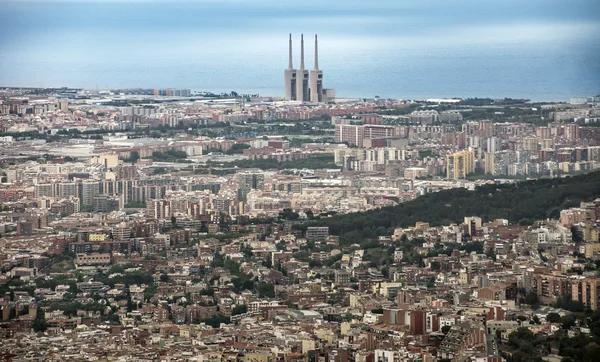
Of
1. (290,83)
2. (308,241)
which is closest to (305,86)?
(290,83)

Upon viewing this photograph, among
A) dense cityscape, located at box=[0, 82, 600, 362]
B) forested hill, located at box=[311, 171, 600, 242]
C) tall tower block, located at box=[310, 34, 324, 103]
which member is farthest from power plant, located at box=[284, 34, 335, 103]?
forested hill, located at box=[311, 171, 600, 242]

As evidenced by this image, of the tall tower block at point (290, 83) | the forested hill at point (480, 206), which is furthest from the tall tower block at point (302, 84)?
the forested hill at point (480, 206)

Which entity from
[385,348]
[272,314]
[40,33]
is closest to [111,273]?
[272,314]

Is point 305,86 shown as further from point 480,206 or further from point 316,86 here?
point 480,206

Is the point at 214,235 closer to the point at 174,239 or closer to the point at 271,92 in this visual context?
the point at 174,239

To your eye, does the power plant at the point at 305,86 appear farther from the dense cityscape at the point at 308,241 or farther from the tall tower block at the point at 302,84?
the dense cityscape at the point at 308,241

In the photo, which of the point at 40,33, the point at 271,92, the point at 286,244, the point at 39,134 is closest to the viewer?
the point at 286,244

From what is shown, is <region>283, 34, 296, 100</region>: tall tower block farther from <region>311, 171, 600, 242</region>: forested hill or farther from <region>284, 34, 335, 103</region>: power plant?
<region>311, 171, 600, 242</region>: forested hill
